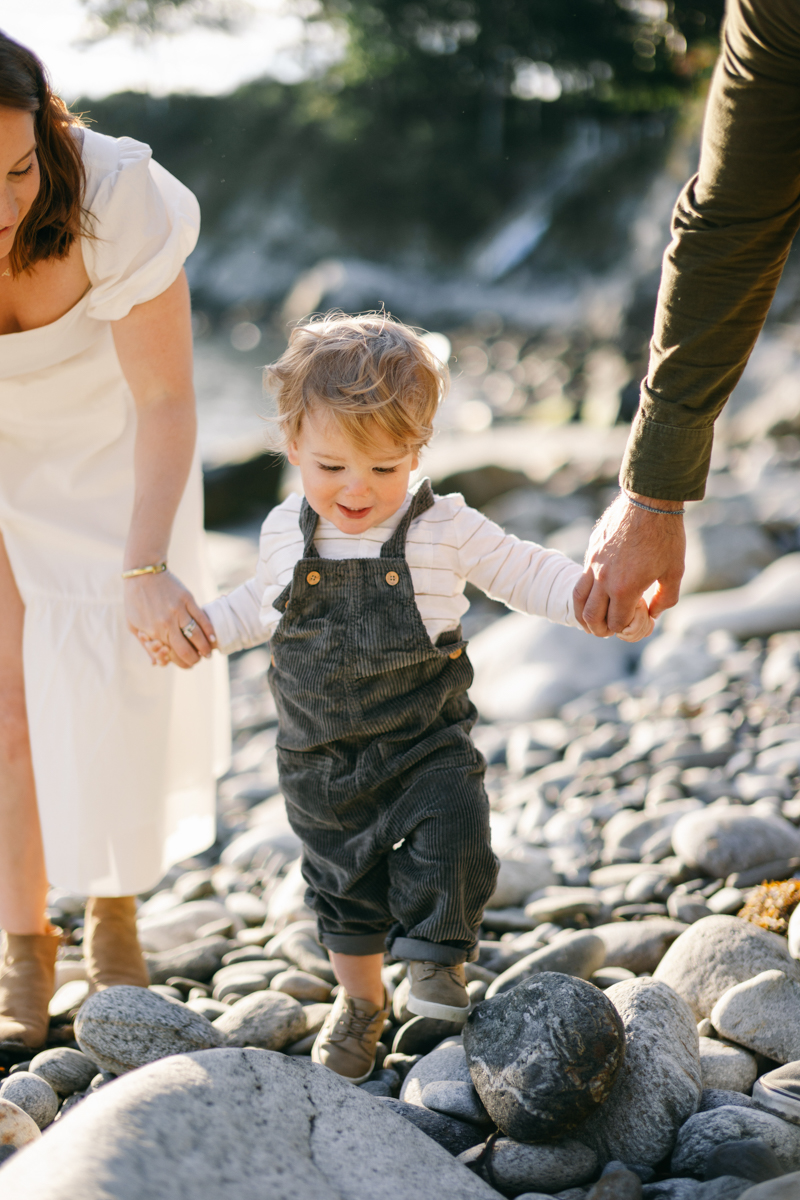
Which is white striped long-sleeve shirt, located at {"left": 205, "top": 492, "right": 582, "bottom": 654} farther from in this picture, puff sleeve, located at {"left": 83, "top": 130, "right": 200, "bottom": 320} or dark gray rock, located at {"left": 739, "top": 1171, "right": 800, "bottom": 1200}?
dark gray rock, located at {"left": 739, "top": 1171, "right": 800, "bottom": 1200}

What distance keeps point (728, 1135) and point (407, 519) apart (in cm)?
131

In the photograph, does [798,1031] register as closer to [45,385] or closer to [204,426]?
[45,385]

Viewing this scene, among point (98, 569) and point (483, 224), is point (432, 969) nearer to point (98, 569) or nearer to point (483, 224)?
point (98, 569)

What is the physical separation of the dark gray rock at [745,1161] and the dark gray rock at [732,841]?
117cm

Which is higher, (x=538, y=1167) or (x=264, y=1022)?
(x=538, y=1167)

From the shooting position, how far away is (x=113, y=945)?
2695 mm

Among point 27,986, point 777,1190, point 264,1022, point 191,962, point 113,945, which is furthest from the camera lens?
point 191,962

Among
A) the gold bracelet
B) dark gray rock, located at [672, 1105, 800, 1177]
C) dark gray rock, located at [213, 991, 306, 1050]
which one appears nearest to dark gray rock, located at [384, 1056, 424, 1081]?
dark gray rock, located at [213, 991, 306, 1050]

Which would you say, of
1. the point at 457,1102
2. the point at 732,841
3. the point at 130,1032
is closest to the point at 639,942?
the point at 732,841

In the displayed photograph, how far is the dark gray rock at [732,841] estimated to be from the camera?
2896 mm

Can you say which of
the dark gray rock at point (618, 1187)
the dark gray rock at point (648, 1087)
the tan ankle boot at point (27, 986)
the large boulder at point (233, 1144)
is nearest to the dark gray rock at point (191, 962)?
the tan ankle boot at point (27, 986)

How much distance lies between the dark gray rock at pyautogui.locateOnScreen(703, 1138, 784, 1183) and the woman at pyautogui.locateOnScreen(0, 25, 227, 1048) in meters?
1.41

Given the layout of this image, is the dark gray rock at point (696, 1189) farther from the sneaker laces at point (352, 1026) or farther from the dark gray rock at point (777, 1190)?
the sneaker laces at point (352, 1026)

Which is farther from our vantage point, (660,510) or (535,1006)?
(660,510)
